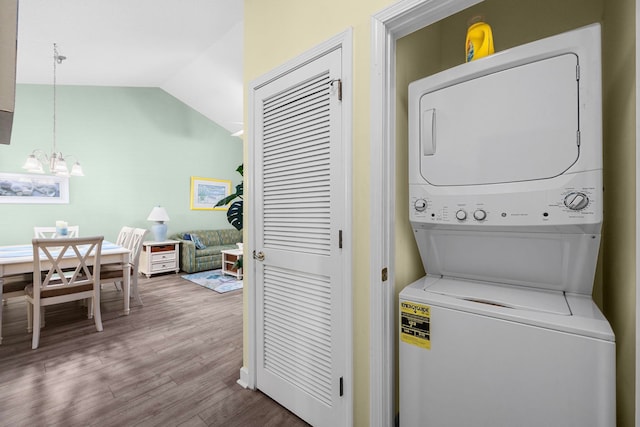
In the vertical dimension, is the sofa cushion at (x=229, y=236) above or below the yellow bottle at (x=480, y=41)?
Result: below

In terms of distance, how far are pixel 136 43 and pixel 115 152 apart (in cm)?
225

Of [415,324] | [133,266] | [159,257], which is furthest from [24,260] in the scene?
[415,324]

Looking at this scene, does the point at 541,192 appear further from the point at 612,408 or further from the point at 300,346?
the point at 300,346

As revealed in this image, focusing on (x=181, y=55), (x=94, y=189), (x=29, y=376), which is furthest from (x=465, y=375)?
(x=94, y=189)

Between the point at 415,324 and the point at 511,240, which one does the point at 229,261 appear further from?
the point at 511,240

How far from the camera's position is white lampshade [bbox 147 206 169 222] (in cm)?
515

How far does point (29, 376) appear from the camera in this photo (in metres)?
2.07

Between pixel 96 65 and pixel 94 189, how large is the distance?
1944 mm

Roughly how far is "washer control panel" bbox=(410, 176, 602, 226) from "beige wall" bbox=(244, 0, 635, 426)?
0.12 m

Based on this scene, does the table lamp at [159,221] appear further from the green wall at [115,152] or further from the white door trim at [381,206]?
the white door trim at [381,206]

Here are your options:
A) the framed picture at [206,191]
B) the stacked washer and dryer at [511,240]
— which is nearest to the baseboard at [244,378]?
the stacked washer and dryer at [511,240]

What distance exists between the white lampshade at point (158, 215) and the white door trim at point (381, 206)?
4.98m

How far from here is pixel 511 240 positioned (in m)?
1.21

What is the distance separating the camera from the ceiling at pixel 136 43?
2.75 meters
